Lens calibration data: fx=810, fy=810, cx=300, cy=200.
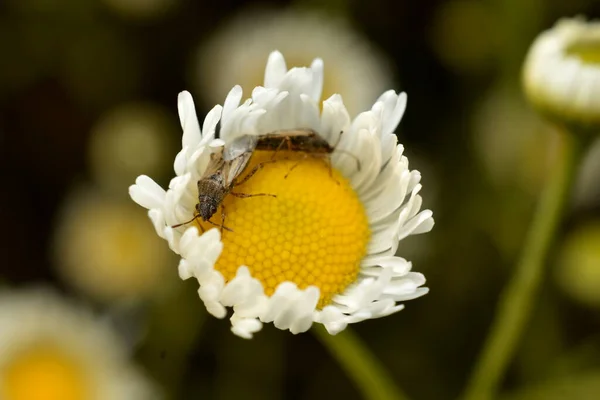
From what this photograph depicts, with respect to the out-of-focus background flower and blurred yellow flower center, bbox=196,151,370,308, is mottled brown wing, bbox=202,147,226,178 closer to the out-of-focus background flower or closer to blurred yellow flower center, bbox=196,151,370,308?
blurred yellow flower center, bbox=196,151,370,308

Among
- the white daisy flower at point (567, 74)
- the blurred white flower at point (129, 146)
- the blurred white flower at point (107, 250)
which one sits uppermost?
the white daisy flower at point (567, 74)

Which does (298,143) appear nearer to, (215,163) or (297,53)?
(215,163)

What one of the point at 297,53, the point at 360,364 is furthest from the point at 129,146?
the point at 360,364

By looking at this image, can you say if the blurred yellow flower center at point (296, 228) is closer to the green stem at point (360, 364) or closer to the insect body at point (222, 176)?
the insect body at point (222, 176)

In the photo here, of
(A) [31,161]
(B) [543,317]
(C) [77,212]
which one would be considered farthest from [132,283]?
(B) [543,317]

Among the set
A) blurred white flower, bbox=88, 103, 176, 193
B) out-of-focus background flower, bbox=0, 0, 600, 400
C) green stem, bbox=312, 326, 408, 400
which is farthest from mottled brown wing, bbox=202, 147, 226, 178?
blurred white flower, bbox=88, 103, 176, 193

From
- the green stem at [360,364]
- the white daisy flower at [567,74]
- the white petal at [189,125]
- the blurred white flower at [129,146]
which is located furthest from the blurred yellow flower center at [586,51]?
the blurred white flower at [129,146]
